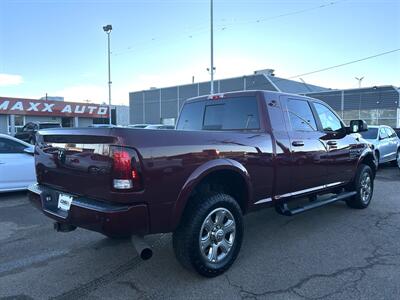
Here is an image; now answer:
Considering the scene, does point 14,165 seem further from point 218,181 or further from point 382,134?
point 382,134

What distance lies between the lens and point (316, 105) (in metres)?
5.51

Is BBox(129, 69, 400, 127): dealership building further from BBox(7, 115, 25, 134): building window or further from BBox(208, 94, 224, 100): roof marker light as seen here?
BBox(208, 94, 224, 100): roof marker light

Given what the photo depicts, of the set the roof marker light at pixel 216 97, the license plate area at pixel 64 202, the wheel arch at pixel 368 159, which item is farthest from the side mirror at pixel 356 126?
the license plate area at pixel 64 202

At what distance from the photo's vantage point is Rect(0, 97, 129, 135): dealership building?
30.4 m

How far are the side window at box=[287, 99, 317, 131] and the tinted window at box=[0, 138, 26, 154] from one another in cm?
593

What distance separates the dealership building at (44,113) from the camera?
99.8 feet

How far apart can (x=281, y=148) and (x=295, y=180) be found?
56cm

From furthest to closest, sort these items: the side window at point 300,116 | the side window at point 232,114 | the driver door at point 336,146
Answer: the driver door at point 336,146 → the side window at point 300,116 → the side window at point 232,114

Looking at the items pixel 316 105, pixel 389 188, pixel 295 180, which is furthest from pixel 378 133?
pixel 295 180

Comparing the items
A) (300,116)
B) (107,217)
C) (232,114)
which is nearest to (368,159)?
(300,116)

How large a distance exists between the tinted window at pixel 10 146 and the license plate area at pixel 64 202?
488 centimetres

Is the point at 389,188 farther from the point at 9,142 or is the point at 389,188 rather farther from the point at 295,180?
the point at 9,142

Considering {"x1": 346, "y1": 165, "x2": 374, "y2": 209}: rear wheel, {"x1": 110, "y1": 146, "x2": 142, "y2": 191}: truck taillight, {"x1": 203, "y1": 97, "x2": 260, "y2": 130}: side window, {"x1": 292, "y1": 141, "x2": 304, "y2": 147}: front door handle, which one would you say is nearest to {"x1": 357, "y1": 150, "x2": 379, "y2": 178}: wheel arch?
{"x1": 346, "y1": 165, "x2": 374, "y2": 209}: rear wheel

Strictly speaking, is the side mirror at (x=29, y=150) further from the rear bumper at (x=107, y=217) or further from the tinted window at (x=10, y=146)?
the rear bumper at (x=107, y=217)
